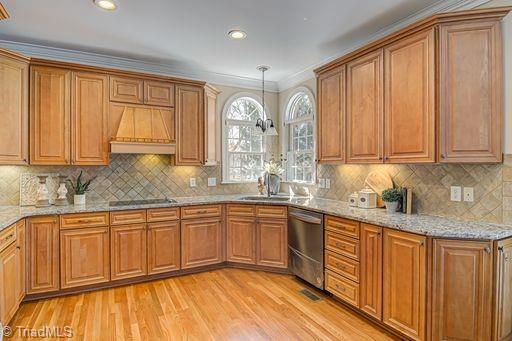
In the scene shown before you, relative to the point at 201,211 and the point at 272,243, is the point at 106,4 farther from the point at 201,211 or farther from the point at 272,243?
the point at 272,243

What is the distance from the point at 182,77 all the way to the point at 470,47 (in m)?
3.47

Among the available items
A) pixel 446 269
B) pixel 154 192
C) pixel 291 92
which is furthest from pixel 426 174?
pixel 154 192

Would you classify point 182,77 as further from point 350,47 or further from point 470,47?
point 470,47

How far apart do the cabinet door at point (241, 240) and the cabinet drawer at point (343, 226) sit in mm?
1198

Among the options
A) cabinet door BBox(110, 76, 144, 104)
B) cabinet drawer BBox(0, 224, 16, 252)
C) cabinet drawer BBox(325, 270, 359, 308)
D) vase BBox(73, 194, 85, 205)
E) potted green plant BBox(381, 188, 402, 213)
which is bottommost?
cabinet drawer BBox(325, 270, 359, 308)

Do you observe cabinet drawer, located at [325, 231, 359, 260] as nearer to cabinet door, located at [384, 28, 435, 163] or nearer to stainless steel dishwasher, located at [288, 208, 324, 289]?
stainless steel dishwasher, located at [288, 208, 324, 289]

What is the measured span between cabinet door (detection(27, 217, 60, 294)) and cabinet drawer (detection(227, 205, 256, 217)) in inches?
78.9

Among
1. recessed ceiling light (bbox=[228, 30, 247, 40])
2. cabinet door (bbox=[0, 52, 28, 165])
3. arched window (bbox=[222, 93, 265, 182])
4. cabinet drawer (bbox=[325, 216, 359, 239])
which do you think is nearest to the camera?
cabinet drawer (bbox=[325, 216, 359, 239])

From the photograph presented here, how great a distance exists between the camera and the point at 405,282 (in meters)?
2.33

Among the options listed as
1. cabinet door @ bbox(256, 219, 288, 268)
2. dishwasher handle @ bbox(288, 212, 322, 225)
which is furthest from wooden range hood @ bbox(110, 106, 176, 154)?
dishwasher handle @ bbox(288, 212, 322, 225)

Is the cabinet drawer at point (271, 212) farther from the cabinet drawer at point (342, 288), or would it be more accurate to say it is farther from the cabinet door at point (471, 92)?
the cabinet door at point (471, 92)

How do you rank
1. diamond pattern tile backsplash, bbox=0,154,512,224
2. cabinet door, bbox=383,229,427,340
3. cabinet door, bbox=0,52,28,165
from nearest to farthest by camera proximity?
cabinet door, bbox=383,229,427,340
diamond pattern tile backsplash, bbox=0,154,512,224
cabinet door, bbox=0,52,28,165

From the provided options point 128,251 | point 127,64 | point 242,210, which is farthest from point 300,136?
point 128,251

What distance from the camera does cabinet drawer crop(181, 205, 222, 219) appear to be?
3.81m
